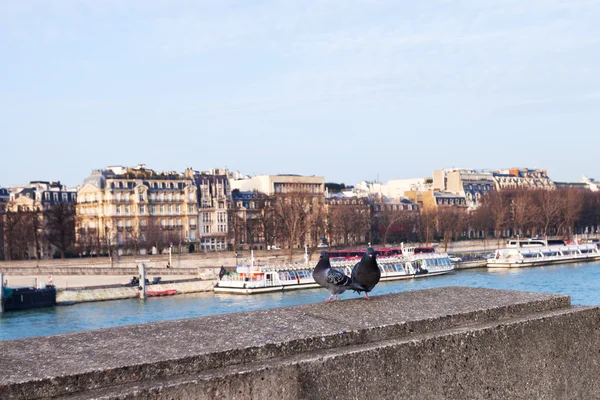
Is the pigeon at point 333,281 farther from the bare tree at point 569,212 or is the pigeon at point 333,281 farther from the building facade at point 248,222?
the bare tree at point 569,212

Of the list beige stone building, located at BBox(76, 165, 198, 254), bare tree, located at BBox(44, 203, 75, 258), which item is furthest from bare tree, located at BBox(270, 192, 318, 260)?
bare tree, located at BBox(44, 203, 75, 258)

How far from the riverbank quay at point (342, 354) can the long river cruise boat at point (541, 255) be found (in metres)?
55.5

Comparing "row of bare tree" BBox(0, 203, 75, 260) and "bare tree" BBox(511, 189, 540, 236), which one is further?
"bare tree" BBox(511, 189, 540, 236)

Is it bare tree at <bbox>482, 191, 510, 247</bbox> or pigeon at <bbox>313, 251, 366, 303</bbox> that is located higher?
bare tree at <bbox>482, 191, 510, 247</bbox>

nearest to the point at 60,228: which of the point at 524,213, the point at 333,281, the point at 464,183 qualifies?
the point at 524,213

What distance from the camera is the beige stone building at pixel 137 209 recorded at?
7162 cm

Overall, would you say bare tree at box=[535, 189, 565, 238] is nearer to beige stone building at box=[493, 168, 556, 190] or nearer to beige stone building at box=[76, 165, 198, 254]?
beige stone building at box=[493, 168, 556, 190]

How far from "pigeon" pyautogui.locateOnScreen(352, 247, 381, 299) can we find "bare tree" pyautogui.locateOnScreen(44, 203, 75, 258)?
210ft

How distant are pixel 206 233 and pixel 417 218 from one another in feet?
69.7

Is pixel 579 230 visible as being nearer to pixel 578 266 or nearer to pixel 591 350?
pixel 578 266

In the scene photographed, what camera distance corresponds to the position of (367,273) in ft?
17.2

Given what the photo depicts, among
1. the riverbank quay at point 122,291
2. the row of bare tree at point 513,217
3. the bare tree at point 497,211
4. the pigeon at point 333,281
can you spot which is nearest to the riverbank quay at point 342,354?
the pigeon at point 333,281

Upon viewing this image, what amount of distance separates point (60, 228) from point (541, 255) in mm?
37040

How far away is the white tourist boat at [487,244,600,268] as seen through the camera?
58.8 meters
